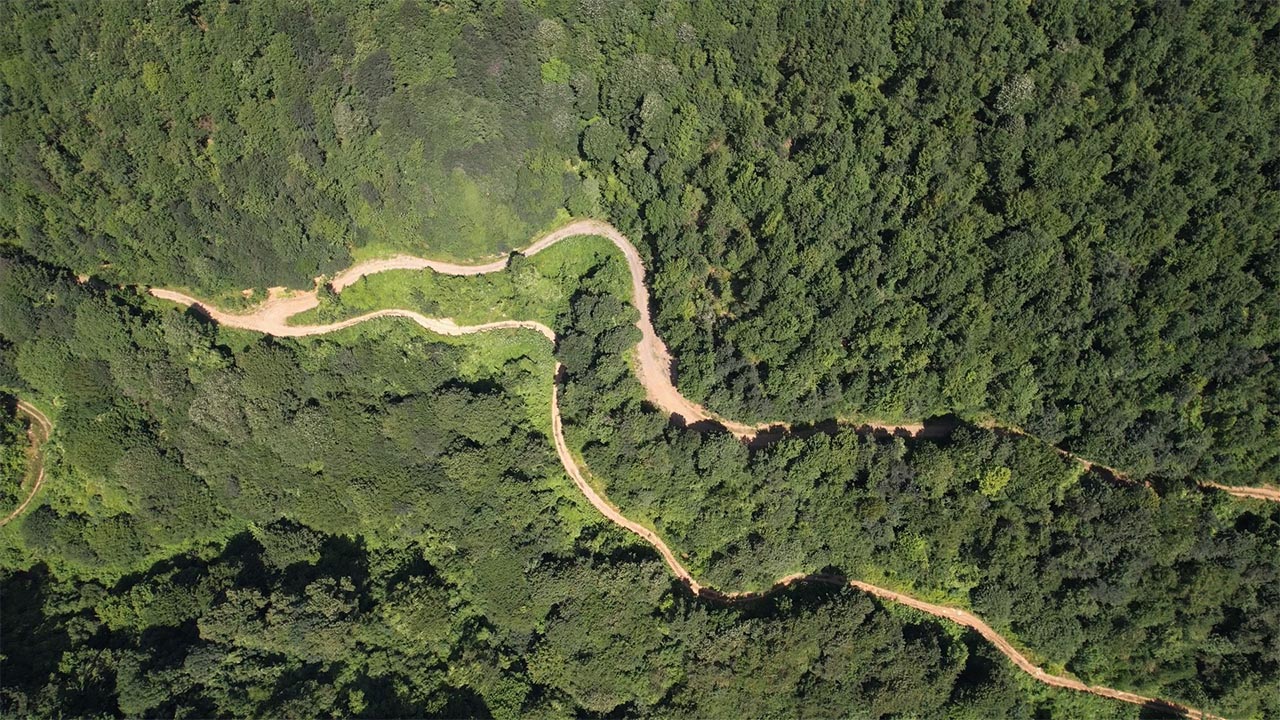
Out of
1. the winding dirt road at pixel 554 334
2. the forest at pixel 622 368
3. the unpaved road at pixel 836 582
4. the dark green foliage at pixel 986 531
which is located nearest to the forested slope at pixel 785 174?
the forest at pixel 622 368

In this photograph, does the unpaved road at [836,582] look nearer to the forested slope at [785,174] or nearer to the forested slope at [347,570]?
the forested slope at [347,570]

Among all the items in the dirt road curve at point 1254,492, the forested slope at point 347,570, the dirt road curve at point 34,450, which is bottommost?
the dirt road curve at point 1254,492

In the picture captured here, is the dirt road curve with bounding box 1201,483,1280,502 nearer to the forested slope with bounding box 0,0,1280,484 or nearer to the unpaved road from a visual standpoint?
the forested slope with bounding box 0,0,1280,484

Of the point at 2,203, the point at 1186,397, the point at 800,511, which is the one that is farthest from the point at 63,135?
the point at 1186,397

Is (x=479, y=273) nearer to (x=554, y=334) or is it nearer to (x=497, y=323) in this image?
(x=497, y=323)

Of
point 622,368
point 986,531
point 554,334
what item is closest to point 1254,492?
point 986,531

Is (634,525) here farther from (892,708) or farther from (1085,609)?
(1085,609)
